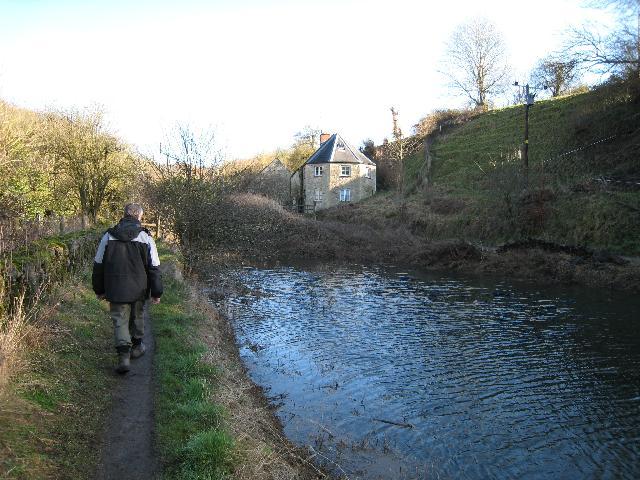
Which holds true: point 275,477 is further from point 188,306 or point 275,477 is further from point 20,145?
point 20,145

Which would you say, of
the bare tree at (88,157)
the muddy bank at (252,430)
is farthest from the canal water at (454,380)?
the bare tree at (88,157)

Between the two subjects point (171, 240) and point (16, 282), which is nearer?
point (16, 282)

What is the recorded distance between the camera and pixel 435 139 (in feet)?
185

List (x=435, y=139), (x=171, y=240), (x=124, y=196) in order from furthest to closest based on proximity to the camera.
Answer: (x=435, y=139)
(x=124, y=196)
(x=171, y=240)

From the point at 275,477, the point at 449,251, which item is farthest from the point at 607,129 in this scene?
the point at 275,477

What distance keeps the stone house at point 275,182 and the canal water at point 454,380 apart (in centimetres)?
3669

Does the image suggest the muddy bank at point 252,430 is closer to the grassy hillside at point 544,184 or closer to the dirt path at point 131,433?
the dirt path at point 131,433

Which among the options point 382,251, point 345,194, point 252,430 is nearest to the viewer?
point 252,430

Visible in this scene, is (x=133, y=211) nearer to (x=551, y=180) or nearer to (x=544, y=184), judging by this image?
(x=544, y=184)

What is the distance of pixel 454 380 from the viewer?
9.93m

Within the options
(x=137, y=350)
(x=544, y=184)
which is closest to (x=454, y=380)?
(x=137, y=350)

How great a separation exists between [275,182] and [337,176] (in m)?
8.60

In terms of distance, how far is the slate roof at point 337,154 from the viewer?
54.9 metres

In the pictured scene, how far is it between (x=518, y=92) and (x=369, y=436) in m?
60.6
